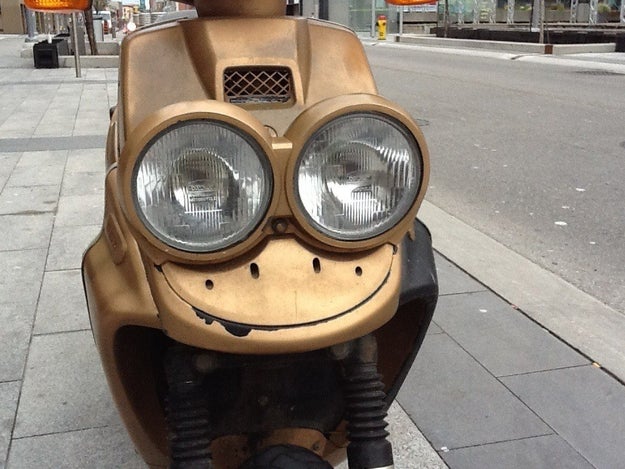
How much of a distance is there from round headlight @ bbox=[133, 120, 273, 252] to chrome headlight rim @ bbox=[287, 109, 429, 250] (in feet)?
0.26

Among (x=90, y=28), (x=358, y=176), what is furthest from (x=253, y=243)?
(x=90, y=28)

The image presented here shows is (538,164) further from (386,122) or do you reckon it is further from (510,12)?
(510,12)

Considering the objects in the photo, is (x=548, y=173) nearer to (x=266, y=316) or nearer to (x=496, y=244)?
(x=496, y=244)

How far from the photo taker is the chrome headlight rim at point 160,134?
1.53 m

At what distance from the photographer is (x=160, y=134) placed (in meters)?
1.54

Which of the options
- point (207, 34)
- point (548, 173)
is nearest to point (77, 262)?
point (207, 34)

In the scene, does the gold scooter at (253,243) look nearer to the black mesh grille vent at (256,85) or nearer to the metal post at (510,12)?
the black mesh grille vent at (256,85)

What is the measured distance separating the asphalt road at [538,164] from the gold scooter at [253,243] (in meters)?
2.78

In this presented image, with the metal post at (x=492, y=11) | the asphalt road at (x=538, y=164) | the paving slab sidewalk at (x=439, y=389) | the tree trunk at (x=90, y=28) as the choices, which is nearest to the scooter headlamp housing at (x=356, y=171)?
the paving slab sidewalk at (x=439, y=389)

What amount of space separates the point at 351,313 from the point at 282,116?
573 millimetres

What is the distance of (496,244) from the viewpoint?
16.6 feet

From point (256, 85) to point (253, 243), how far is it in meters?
0.52

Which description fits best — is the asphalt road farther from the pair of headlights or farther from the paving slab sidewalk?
the pair of headlights

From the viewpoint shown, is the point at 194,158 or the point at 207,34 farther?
the point at 207,34
